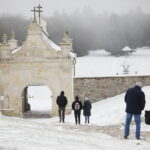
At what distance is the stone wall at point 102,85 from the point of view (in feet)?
93.9

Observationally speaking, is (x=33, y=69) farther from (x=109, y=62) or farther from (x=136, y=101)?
(x=109, y=62)

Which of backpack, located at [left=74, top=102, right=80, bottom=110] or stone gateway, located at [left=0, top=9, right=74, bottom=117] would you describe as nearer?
backpack, located at [left=74, top=102, right=80, bottom=110]

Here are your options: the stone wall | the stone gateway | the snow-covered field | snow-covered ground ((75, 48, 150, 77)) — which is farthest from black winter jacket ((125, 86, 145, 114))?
snow-covered ground ((75, 48, 150, 77))

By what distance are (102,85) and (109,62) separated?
164ft

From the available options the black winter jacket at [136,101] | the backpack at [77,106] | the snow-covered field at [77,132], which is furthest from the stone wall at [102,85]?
the black winter jacket at [136,101]

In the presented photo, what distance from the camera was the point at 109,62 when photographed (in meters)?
78.3

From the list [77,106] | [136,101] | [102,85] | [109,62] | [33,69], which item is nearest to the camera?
[136,101]

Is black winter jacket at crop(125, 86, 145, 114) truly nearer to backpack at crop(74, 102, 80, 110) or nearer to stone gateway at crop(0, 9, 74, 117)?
backpack at crop(74, 102, 80, 110)

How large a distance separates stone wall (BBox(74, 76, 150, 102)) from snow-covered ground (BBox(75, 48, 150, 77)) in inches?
1513

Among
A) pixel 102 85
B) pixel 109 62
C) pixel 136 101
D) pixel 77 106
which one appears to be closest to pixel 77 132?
pixel 136 101

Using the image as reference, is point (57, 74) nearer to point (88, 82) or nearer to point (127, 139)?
point (88, 82)

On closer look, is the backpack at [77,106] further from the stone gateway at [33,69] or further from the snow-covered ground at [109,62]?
the snow-covered ground at [109,62]

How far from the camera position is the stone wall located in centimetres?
2861

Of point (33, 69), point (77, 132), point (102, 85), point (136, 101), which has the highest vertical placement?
point (33, 69)
